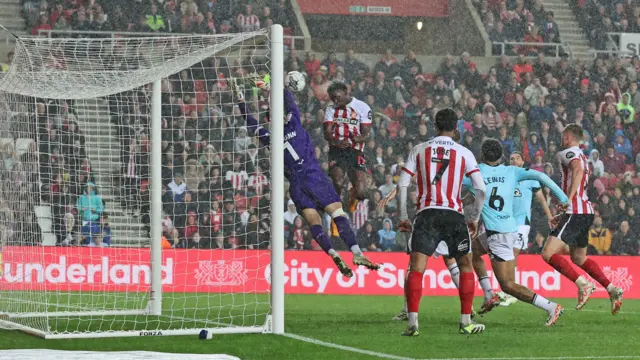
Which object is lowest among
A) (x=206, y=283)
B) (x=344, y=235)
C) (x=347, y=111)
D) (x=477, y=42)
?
(x=206, y=283)

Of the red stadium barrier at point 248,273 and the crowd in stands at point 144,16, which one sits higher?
the crowd in stands at point 144,16

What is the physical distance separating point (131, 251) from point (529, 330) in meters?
7.56

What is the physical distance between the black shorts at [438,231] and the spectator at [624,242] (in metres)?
11.1

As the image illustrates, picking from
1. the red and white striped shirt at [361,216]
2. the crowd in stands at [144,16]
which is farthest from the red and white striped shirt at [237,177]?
the crowd in stands at [144,16]

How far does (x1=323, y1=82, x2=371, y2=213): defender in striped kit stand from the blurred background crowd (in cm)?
460

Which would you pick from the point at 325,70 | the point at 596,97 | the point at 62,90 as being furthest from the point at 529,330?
the point at 596,97

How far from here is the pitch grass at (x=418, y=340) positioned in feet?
27.3

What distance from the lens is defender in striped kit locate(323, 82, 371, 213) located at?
12609mm

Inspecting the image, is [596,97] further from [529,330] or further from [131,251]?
[529,330]

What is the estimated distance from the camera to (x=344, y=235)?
38.6 ft

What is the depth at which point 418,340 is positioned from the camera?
363 inches

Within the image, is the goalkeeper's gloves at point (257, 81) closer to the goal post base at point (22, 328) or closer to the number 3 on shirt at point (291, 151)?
the number 3 on shirt at point (291, 151)

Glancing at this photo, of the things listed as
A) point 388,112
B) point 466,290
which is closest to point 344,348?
point 466,290

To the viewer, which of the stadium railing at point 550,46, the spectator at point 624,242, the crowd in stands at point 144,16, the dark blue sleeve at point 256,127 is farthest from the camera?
the stadium railing at point 550,46
